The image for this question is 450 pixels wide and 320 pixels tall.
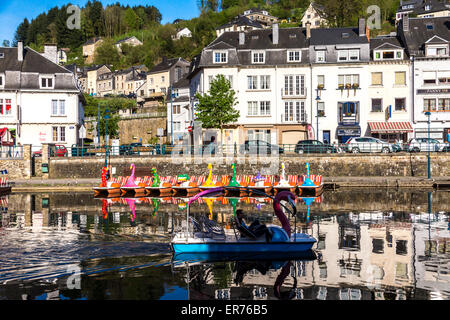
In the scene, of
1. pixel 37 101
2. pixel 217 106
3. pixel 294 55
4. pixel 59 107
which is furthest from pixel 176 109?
pixel 217 106

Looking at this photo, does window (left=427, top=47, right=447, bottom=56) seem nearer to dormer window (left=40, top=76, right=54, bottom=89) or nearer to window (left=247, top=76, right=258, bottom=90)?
window (left=247, top=76, right=258, bottom=90)

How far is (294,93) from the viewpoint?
188ft

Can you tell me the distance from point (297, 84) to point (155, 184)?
2378 centimetres

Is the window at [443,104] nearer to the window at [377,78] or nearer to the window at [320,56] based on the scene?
the window at [377,78]

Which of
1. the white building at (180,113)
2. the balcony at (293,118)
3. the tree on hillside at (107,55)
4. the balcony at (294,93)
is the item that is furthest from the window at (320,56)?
the tree on hillside at (107,55)

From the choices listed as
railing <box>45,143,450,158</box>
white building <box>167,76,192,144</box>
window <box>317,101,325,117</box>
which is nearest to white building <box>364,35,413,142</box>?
window <box>317,101,325,117</box>

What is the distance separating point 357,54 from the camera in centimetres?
5694

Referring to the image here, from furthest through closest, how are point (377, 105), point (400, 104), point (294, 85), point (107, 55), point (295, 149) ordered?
1. point (107, 55)
2. point (294, 85)
3. point (377, 105)
4. point (400, 104)
5. point (295, 149)

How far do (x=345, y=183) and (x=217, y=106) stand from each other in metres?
16.1

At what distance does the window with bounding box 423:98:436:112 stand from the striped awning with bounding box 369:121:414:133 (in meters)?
2.41

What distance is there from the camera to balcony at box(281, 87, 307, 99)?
5706 centimetres

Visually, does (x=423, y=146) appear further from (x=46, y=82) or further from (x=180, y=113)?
(x=180, y=113)

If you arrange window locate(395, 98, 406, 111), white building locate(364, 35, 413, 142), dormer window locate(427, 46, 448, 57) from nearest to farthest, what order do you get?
1. dormer window locate(427, 46, 448, 57)
2. white building locate(364, 35, 413, 142)
3. window locate(395, 98, 406, 111)

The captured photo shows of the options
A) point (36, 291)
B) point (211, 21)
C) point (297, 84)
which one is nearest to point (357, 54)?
point (297, 84)
